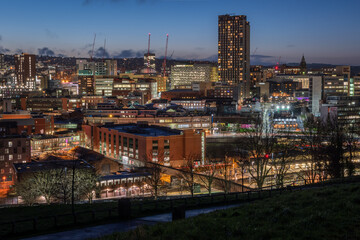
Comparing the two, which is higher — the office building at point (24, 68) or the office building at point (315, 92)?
the office building at point (24, 68)

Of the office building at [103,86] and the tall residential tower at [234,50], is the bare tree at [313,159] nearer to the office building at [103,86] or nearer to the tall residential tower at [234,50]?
the office building at [103,86]

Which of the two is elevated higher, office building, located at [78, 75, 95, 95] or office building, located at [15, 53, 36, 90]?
office building, located at [15, 53, 36, 90]

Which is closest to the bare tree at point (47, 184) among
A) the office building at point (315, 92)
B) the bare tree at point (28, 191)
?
the bare tree at point (28, 191)

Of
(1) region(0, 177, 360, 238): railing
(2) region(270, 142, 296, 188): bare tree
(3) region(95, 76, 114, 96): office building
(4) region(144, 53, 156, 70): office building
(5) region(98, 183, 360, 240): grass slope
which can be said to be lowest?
(2) region(270, 142, 296, 188): bare tree

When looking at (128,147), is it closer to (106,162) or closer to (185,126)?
(106,162)

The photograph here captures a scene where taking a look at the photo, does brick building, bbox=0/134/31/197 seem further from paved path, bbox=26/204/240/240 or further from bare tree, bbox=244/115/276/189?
paved path, bbox=26/204/240/240

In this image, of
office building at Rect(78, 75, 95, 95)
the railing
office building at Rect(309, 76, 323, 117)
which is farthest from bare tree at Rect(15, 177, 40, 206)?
office building at Rect(78, 75, 95, 95)

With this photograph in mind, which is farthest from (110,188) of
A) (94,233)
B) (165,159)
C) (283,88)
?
(283,88)
